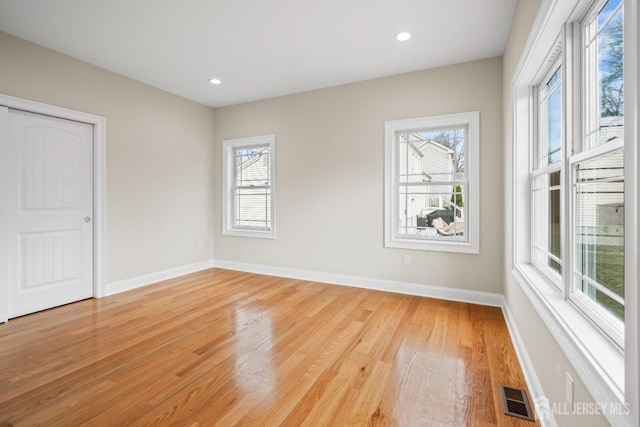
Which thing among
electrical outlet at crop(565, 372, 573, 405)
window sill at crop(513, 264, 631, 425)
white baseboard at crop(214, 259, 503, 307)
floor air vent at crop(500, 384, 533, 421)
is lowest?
floor air vent at crop(500, 384, 533, 421)

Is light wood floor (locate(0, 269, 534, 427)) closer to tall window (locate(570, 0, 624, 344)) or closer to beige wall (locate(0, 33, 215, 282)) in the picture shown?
tall window (locate(570, 0, 624, 344))

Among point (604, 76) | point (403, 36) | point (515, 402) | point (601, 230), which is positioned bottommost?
point (515, 402)

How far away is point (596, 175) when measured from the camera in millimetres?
1390

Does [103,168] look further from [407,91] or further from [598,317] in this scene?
[598,317]

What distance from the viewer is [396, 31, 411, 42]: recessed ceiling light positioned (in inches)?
116

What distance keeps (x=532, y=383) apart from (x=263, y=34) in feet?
11.5

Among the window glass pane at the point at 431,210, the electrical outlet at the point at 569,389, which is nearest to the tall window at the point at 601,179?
the electrical outlet at the point at 569,389

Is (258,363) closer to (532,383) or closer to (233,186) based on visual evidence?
(532,383)

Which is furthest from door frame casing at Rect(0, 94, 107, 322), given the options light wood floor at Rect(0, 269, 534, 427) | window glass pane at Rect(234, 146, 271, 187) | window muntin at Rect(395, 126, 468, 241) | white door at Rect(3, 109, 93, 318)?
window muntin at Rect(395, 126, 468, 241)

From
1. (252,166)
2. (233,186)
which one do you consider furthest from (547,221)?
(233,186)

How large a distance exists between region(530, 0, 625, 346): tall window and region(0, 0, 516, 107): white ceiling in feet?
4.32

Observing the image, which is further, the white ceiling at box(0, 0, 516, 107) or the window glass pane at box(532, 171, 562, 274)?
the white ceiling at box(0, 0, 516, 107)

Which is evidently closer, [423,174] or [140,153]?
[423,174]

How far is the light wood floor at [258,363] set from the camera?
169 cm
